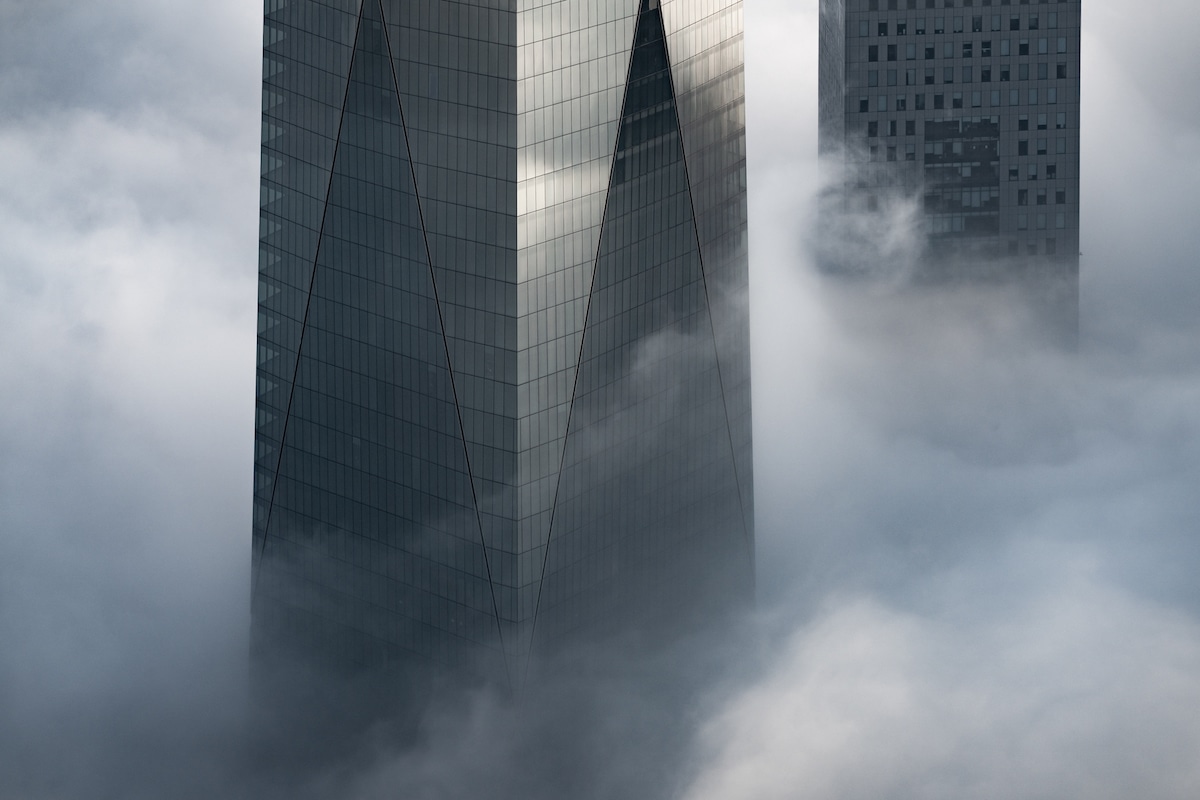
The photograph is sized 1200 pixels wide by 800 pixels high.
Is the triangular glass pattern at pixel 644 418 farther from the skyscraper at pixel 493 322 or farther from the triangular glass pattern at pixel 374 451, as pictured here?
the triangular glass pattern at pixel 374 451

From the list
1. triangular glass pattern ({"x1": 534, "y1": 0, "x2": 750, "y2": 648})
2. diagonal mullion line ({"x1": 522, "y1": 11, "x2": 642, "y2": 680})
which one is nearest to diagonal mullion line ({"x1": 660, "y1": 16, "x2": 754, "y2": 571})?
triangular glass pattern ({"x1": 534, "y1": 0, "x2": 750, "y2": 648})

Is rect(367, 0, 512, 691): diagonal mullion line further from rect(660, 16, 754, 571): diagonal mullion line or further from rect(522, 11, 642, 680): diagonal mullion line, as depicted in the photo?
rect(660, 16, 754, 571): diagonal mullion line

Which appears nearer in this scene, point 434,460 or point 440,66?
point 440,66

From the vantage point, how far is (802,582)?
19538 cm

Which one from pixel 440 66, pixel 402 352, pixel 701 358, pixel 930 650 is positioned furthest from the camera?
pixel 930 650

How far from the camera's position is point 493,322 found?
140 m

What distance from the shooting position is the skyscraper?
137875 millimetres

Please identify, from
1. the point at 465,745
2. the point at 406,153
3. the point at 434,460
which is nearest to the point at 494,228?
the point at 406,153

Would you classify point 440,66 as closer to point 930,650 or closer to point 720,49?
point 720,49

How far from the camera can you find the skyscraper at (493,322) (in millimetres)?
137875

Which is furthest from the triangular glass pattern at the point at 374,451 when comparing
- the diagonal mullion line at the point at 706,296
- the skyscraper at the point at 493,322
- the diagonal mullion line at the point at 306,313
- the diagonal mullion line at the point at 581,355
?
the diagonal mullion line at the point at 706,296

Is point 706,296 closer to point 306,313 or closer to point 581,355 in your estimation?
point 581,355

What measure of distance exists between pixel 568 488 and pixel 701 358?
731 inches

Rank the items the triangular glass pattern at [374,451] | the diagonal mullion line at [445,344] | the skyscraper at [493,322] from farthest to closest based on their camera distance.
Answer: the triangular glass pattern at [374,451] → the diagonal mullion line at [445,344] → the skyscraper at [493,322]
